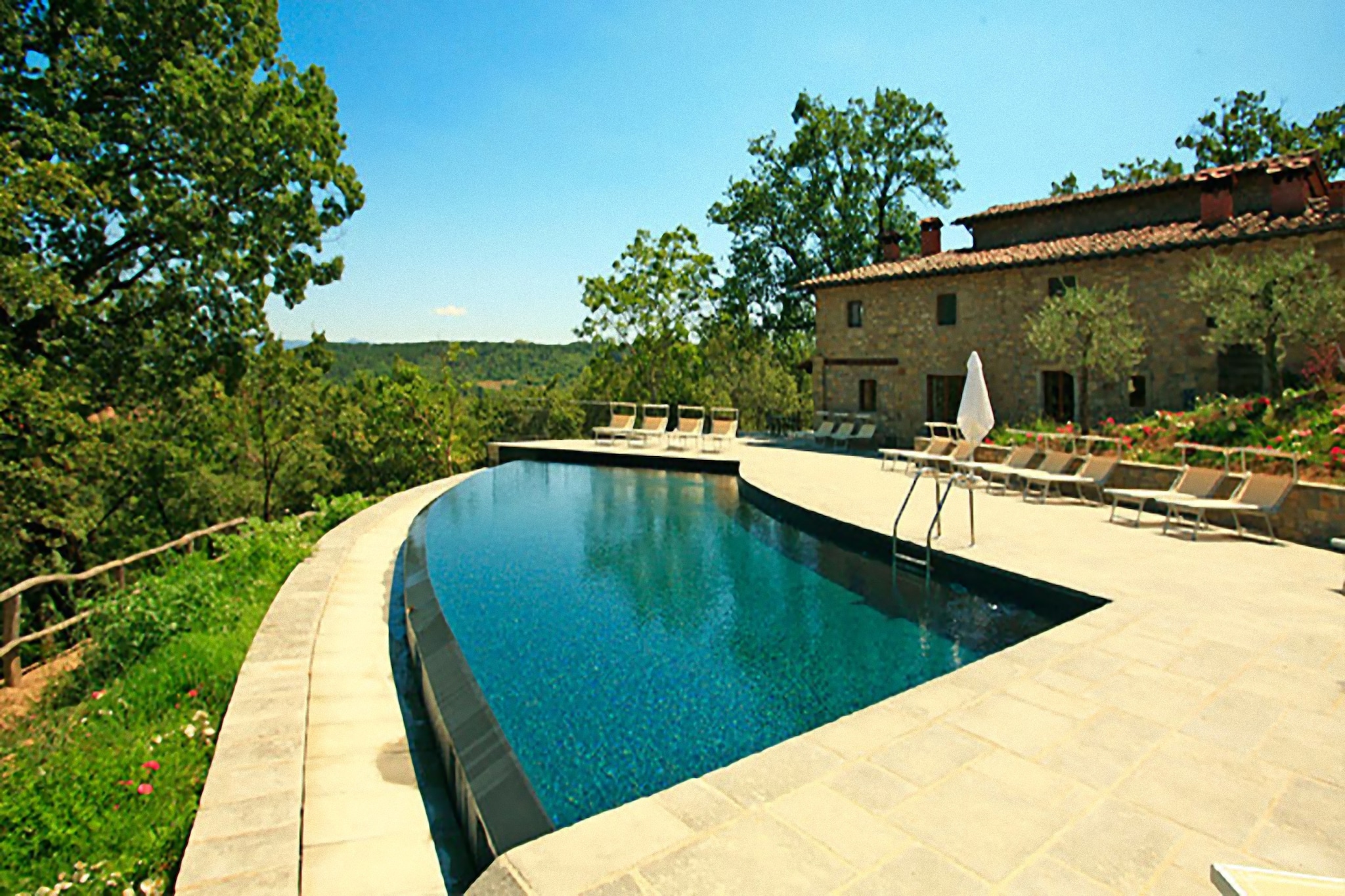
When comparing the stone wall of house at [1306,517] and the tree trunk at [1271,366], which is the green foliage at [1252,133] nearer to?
the tree trunk at [1271,366]

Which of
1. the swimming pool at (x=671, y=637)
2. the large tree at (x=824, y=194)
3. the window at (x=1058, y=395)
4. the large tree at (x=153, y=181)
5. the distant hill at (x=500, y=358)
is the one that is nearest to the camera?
the swimming pool at (x=671, y=637)

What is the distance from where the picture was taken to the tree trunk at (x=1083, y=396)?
15.2 metres

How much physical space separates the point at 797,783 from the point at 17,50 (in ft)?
54.4

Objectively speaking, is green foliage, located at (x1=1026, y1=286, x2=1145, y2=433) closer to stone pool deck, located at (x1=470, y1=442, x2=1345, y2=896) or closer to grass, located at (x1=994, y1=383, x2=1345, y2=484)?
grass, located at (x1=994, y1=383, x2=1345, y2=484)

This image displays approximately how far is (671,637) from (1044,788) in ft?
11.9

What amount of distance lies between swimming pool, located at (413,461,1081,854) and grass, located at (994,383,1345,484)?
184 inches

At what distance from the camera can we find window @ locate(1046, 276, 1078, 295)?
16.6 meters

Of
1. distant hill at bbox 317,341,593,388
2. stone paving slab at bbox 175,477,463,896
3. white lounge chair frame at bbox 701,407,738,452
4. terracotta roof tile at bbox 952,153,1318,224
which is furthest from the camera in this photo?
distant hill at bbox 317,341,593,388

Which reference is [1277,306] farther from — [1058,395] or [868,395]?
[868,395]

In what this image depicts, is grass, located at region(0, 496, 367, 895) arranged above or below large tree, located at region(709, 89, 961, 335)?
below

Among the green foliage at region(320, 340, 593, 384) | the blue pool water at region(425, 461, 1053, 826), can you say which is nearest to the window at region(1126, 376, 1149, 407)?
the blue pool water at region(425, 461, 1053, 826)

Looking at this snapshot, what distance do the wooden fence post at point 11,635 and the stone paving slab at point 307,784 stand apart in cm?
Result: 313

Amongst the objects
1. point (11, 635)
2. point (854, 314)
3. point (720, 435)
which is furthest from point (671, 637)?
point (854, 314)

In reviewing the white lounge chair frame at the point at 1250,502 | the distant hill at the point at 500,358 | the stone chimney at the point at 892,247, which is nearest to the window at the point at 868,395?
the stone chimney at the point at 892,247
